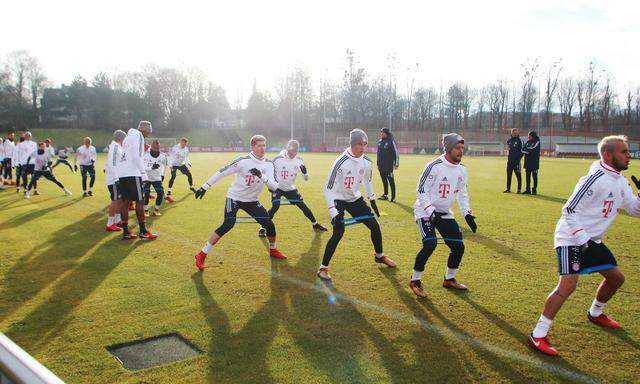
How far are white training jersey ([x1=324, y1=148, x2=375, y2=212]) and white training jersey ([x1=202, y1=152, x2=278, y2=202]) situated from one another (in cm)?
107

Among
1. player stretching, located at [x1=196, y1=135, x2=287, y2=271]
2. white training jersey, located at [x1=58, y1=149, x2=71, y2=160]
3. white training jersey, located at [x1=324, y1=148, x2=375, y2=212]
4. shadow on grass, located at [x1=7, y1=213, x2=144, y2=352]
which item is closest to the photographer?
shadow on grass, located at [x1=7, y1=213, x2=144, y2=352]

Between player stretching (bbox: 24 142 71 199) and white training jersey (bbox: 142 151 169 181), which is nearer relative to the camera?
white training jersey (bbox: 142 151 169 181)

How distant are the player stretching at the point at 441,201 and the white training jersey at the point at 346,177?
1244mm

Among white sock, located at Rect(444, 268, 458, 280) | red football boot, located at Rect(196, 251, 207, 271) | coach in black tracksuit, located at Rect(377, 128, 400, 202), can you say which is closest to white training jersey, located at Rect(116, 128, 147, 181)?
red football boot, located at Rect(196, 251, 207, 271)

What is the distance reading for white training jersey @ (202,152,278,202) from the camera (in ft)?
25.6

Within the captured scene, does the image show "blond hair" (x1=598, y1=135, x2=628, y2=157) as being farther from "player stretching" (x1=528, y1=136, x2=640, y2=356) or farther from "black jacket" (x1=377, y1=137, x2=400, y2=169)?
"black jacket" (x1=377, y1=137, x2=400, y2=169)

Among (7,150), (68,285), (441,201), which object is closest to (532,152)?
(441,201)

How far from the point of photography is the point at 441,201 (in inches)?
251

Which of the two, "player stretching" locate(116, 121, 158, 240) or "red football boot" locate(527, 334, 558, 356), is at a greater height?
"player stretching" locate(116, 121, 158, 240)

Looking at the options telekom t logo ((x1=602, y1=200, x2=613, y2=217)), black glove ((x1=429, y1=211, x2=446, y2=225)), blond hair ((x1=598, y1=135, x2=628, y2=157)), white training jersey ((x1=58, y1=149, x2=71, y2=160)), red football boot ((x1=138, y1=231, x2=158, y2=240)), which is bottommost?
red football boot ((x1=138, y1=231, x2=158, y2=240))

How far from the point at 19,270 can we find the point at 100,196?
1004cm

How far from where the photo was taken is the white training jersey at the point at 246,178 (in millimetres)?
7801

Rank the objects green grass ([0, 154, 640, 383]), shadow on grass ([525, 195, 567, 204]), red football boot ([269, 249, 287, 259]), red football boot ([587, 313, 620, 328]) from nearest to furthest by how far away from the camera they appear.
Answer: green grass ([0, 154, 640, 383])
red football boot ([587, 313, 620, 328])
red football boot ([269, 249, 287, 259])
shadow on grass ([525, 195, 567, 204])

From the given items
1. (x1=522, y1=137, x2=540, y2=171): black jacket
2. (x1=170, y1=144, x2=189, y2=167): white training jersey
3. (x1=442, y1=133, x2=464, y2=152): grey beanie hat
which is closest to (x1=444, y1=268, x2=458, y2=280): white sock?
(x1=442, y1=133, x2=464, y2=152): grey beanie hat
